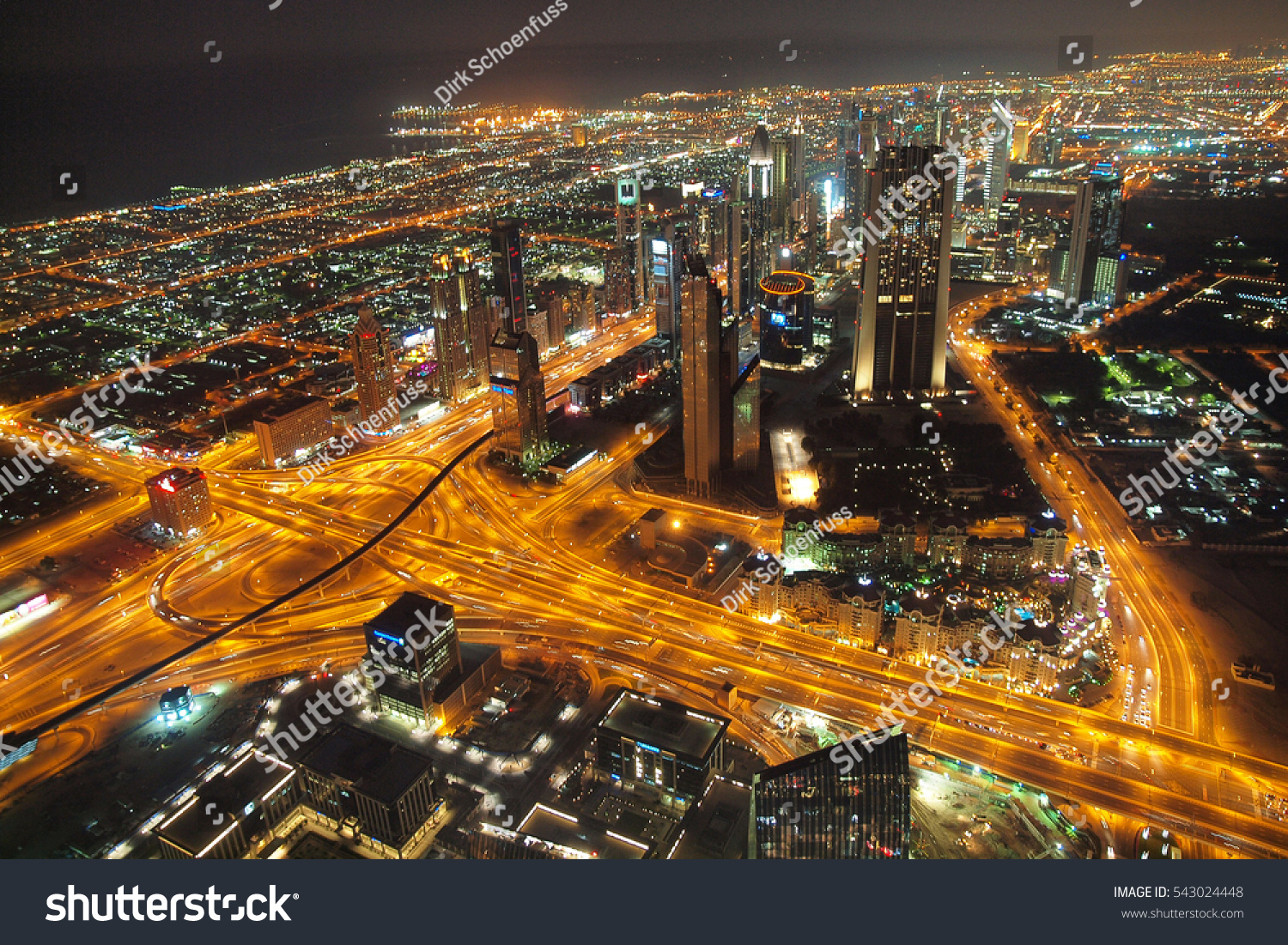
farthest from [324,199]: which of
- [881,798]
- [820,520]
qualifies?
[881,798]

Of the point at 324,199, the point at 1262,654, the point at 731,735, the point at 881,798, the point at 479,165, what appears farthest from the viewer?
the point at 479,165

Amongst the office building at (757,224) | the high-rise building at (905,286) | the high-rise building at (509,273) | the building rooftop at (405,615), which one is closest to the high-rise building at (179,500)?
the building rooftop at (405,615)

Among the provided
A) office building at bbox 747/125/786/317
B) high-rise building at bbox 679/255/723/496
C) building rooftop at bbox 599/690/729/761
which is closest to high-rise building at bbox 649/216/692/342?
office building at bbox 747/125/786/317

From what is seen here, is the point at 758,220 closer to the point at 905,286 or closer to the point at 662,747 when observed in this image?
the point at 905,286

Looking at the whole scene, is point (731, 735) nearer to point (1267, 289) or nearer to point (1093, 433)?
point (1093, 433)

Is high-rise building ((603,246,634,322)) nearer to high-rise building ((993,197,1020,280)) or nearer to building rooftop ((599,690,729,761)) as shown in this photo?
high-rise building ((993,197,1020,280))

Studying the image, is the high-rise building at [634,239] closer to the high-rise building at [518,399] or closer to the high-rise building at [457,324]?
the high-rise building at [457,324]
